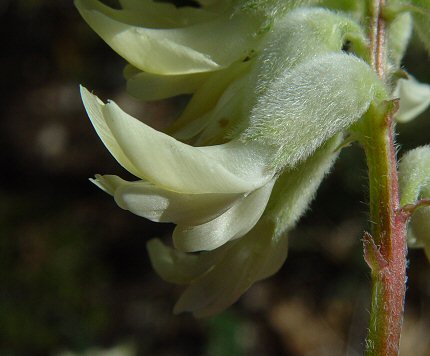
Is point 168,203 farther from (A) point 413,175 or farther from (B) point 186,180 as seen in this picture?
(A) point 413,175

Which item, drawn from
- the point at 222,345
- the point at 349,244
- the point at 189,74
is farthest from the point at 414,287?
the point at 189,74

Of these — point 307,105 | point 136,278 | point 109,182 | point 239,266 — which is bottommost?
point 136,278

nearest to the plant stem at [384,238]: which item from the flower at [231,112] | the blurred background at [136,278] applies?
the flower at [231,112]

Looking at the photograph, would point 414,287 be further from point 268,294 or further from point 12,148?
point 12,148

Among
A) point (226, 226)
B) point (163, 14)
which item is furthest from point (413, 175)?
point (163, 14)

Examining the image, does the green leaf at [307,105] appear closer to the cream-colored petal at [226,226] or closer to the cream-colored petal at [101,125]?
the cream-colored petal at [226,226]

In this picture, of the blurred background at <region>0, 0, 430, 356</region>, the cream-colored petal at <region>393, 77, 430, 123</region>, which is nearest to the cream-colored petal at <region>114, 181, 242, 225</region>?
the cream-colored petal at <region>393, 77, 430, 123</region>
